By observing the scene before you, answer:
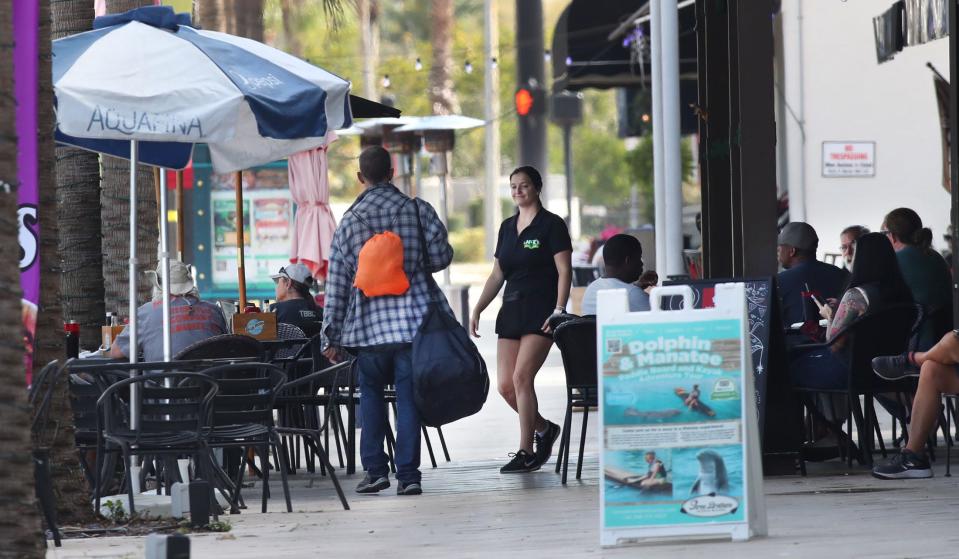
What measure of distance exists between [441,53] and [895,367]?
156ft

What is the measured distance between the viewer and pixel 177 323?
984 cm

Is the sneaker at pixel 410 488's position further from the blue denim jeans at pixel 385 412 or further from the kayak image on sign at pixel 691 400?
the kayak image on sign at pixel 691 400

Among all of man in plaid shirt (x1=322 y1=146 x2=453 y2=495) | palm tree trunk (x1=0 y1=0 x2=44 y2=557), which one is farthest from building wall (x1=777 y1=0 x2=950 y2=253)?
palm tree trunk (x1=0 y1=0 x2=44 y2=557)

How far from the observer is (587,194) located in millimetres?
66250

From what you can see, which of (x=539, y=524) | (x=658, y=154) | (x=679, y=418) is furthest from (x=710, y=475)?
(x=658, y=154)

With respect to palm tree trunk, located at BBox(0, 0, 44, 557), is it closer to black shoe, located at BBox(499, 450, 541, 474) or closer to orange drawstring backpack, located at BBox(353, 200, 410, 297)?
orange drawstring backpack, located at BBox(353, 200, 410, 297)

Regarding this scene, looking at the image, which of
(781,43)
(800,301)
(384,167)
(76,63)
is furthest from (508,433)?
(781,43)

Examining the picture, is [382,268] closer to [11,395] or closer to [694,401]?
[694,401]

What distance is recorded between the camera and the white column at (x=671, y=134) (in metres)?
12.9

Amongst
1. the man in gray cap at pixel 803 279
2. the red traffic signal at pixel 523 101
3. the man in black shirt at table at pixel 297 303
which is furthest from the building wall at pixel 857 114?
the man in black shirt at table at pixel 297 303

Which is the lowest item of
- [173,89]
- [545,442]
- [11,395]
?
[545,442]

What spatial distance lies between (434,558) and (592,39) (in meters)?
17.6

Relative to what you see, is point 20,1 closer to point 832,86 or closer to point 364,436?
point 364,436

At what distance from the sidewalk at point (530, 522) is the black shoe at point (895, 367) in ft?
1.94
